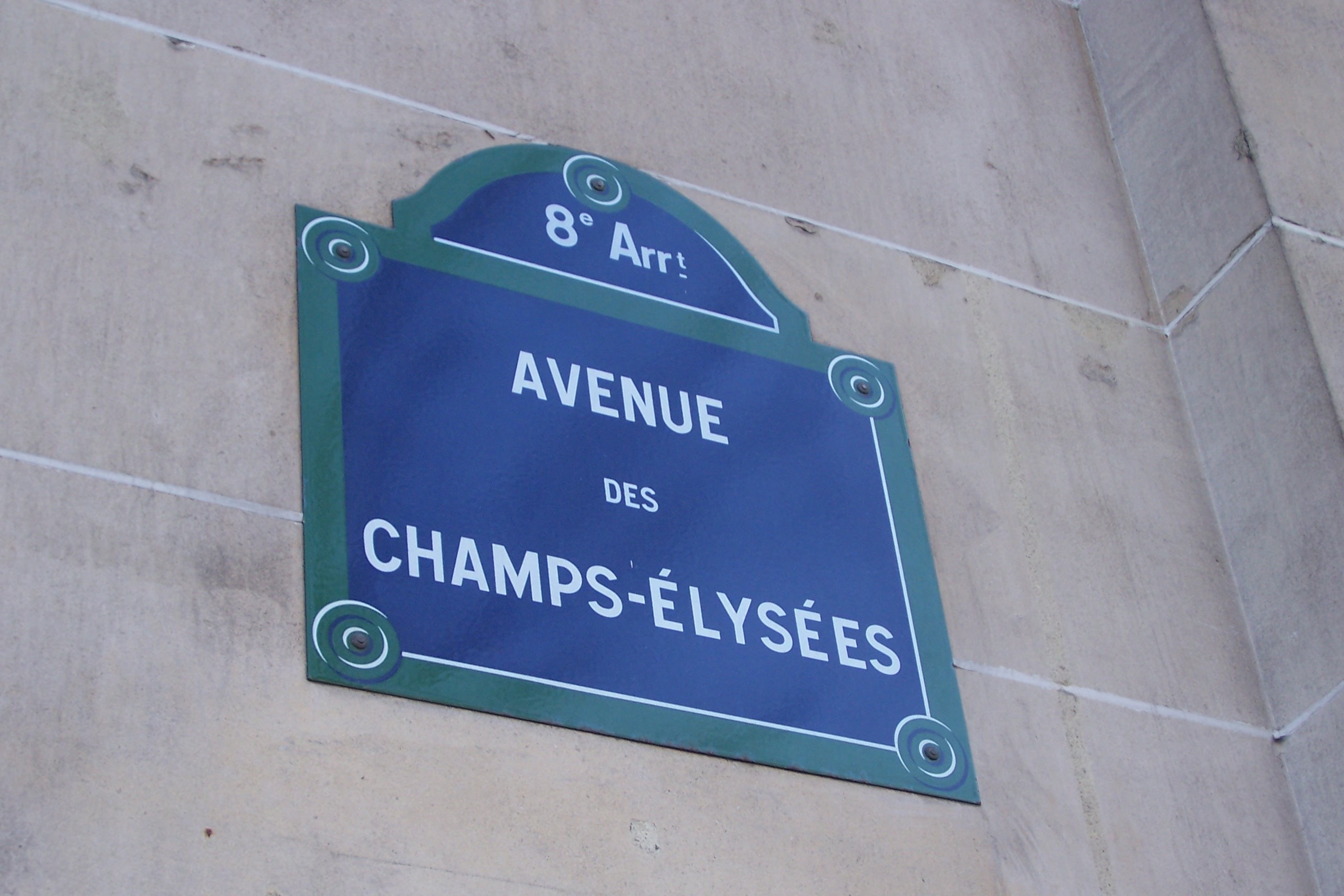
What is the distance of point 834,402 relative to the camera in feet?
10.2

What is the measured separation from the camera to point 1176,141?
3838 millimetres

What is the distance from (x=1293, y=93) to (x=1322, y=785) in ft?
4.92

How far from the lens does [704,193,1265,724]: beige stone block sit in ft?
10.0

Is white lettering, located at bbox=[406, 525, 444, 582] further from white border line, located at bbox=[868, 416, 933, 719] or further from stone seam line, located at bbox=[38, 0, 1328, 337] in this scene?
stone seam line, located at bbox=[38, 0, 1328, 337]

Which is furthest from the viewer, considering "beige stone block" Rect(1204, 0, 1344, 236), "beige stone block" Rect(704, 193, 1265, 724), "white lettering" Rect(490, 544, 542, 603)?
"beige stone block" Rect(1204, 0, 1344, 236)

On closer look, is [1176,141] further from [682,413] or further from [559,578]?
[559,578]

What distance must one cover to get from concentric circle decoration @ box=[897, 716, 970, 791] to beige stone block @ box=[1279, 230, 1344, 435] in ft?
3.30

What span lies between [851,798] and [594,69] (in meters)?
1.44

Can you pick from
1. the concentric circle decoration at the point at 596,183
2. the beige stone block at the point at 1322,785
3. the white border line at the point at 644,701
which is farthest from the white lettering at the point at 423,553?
the beige stone block at the point at 1322,785

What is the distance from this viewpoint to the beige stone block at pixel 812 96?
3.20 metres

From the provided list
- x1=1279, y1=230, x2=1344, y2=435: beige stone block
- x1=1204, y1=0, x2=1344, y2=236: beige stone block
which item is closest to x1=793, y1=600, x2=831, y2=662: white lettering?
x1=1279, y1=230, x2=1344, y2=435: beige stone block

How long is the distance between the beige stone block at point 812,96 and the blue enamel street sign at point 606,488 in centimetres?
20

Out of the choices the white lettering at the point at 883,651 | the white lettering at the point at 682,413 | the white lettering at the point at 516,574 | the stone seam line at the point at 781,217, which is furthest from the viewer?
the white lettering at the point at 682,413

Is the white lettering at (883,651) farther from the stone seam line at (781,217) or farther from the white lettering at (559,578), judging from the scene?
the white lettering at (559,578)
